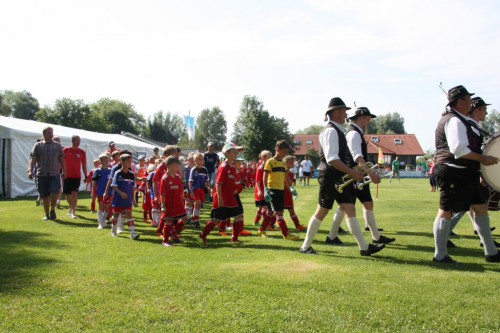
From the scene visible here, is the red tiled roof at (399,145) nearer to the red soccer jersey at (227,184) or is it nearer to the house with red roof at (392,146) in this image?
the house with red roof at (392,146)

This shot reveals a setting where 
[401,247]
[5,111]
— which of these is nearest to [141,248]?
[401,247]

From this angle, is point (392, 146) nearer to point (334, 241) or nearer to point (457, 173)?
point (334, 241)

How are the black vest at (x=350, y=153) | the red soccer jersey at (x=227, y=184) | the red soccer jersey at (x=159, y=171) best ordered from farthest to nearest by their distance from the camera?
the red soccer jersey at (x=159, y=171) → the red soccer jersey at (x=227, y=184) → the black vest at (x=350, y=153)

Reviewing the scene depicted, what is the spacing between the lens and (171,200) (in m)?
8.15

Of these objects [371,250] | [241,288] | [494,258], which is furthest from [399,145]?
[241,288]

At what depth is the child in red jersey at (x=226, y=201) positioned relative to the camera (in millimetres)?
7848

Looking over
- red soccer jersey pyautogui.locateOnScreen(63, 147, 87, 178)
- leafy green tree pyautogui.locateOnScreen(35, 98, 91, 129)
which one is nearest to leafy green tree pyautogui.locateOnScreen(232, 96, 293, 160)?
leafy green tree pyautogui.locateOnScreen(35, 98, 91, 129)

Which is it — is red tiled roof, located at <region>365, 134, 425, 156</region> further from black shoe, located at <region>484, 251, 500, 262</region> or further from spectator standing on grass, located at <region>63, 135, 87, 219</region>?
black shoe, located at <region>484, 251, 500, 262</region>

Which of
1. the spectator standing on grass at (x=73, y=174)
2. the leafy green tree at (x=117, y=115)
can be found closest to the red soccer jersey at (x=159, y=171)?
the spectator standing on grass at (x=73, y=174)

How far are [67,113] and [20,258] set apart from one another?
258 ft

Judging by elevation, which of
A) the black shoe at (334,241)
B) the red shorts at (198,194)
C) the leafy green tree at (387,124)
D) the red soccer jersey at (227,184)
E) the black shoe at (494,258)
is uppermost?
the leafy green tree at (387,124)

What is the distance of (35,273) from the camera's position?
5.48 m

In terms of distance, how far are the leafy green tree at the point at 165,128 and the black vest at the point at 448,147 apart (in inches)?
4268

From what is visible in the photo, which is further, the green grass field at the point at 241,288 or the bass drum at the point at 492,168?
the bass drum at the point at 492,168
